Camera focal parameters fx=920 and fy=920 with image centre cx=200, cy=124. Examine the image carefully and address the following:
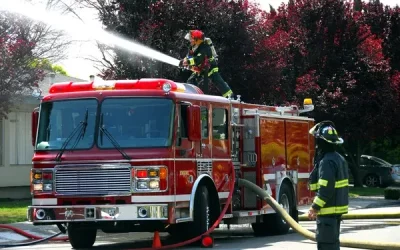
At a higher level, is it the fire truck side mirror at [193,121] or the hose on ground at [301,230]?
the fire truck side mirror at [193,121]

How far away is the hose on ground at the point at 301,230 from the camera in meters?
12.8

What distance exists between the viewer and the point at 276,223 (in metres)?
16.6

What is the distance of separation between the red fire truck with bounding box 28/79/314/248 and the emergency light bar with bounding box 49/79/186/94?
0.01 metres

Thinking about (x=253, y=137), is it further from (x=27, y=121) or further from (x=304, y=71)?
(x=304, y=71)

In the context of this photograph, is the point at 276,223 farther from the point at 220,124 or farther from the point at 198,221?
the point at 198,221

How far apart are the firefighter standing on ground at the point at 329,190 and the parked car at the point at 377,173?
28838 mm

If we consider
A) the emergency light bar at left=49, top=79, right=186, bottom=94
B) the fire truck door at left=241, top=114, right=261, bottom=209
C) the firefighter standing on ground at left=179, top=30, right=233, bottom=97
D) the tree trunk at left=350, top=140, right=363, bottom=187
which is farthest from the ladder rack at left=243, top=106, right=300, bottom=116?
the tree trunk at left=350, top=140, right=363, bottom=187

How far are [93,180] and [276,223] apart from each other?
475 cm

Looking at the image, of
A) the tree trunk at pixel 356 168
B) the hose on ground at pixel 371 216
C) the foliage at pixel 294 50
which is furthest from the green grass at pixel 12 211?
the tree trunk at pixel 356 168

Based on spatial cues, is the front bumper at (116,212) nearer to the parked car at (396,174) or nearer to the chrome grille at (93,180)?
the chrome grille at (93,180)

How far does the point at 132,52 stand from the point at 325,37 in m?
10.2

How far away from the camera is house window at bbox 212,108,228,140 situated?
47.8 feet

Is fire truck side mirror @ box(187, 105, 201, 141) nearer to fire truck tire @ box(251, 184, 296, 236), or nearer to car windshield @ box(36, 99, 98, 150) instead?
car windshield @ box(36, 99, 98, 150)

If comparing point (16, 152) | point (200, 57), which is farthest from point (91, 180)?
point (16, 152)
